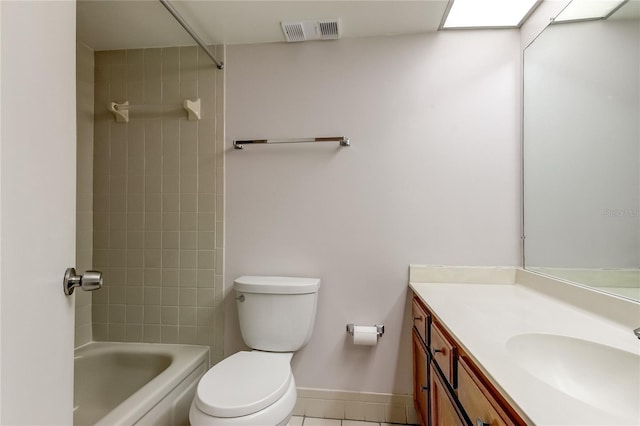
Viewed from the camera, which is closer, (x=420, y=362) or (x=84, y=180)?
(x=420, y=362)

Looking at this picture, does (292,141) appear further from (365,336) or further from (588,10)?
(588,10)

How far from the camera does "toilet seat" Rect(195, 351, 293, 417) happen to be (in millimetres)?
1067

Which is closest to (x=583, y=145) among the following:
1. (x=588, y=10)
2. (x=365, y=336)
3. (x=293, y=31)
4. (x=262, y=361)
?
(x=588, y=10)

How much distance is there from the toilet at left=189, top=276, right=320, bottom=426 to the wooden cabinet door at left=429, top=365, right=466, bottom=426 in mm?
552

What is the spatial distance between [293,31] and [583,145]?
4.68 feet

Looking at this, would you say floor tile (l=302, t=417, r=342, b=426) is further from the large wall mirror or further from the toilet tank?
the large wall mirror

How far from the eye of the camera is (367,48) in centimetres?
167

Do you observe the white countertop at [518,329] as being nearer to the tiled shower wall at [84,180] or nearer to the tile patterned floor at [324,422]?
the tile patterned floor at [324,422]

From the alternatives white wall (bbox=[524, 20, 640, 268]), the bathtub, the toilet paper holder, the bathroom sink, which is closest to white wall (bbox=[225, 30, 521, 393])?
the toilet paper holder

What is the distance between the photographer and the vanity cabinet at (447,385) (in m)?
0.68

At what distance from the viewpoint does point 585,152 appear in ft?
3.82

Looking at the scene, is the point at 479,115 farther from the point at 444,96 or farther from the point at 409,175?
the point at 409,175

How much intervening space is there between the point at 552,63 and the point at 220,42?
5.52 ft

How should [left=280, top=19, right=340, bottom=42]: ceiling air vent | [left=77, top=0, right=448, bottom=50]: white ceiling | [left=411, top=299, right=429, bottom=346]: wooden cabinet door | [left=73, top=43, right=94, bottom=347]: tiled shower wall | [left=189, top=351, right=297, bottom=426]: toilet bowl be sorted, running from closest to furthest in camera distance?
[left=189, top=351, right=297, bottom=426]: toilet bowl
[left=411, top=299, right=429, bottom=346]: wooden cabinet door
[left=77, top=0, right=448, bottom=50]: white ceiling
[left=280, top=19, right=340, bottom=42]: ceiling air vent
[left=73, top=43, right=94, bottom=347]: tiled shower wall
